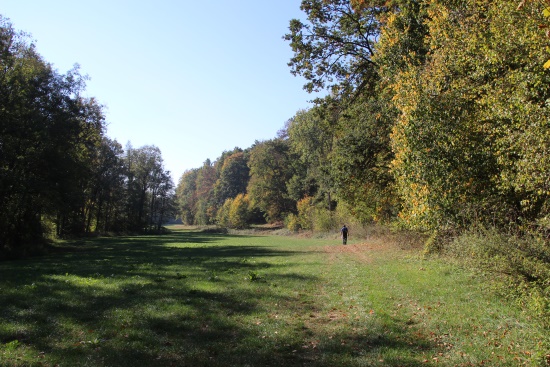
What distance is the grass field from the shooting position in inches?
241

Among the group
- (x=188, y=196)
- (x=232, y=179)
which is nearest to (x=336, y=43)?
(x=232, y=179)

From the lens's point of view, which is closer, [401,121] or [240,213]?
[401,121]

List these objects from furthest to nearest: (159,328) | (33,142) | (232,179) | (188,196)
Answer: (188,196) < (232,179) < (33,142) < (159,328)

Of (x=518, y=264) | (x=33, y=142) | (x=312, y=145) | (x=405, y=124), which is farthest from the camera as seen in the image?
(x=312, y=145)

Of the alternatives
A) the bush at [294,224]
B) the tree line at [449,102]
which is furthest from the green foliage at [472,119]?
the bush at [294,224]

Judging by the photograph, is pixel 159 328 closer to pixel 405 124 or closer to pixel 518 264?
pixel 518 264

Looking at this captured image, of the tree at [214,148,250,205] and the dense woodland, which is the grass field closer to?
the dense woodland

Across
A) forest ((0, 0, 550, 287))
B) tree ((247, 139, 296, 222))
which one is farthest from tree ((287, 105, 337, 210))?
tree ((247, 139, 296, 222))

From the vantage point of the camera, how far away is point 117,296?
10.6 m

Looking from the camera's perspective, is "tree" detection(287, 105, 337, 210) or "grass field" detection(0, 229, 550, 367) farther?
→ "tree" detection(287, 105, 337, 210)

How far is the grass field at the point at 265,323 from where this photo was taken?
6117 millimetres

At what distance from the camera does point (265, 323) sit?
8.15 meters

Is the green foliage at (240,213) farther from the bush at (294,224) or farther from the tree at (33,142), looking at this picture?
the tree at (33,142)

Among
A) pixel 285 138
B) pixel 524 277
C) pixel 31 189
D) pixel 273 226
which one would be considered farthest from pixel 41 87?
pixel 285 138
